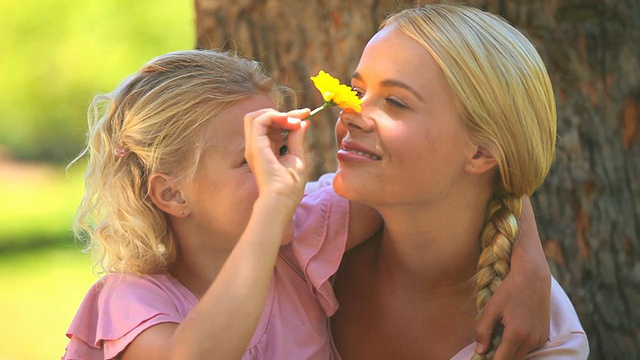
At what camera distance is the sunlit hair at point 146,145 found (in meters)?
2.48

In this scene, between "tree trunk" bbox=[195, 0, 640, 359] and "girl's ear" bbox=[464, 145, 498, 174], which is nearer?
"girl's ear" bbox=[464, 145, 498, 174]

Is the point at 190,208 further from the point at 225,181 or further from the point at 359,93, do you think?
the point at 359,93

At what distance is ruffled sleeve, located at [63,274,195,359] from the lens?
2307 mm

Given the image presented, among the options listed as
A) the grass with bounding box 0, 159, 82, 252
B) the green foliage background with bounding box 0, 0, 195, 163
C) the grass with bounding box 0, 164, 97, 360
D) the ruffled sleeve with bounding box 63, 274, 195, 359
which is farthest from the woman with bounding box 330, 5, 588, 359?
the green foliage background with bounding box 0, 0, 195, 163

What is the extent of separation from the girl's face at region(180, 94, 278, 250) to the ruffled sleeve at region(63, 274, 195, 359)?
0.23 m

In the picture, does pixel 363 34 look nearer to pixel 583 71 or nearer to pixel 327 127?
pixel 327 127

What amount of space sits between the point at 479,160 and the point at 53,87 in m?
7.78

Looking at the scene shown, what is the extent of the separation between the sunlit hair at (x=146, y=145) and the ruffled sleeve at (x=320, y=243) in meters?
0.38

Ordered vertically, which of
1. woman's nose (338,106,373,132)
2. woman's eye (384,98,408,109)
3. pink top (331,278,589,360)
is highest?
woman's eye (384,98,408,109)

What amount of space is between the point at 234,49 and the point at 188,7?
701cm

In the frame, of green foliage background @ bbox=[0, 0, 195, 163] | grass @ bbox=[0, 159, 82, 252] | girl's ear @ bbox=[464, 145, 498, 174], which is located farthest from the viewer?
green foliage background @ bbox=[0, 0, 195, 163]

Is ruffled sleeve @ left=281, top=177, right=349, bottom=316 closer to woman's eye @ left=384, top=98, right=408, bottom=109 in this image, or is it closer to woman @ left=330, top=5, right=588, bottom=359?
woman @ left=330, top=5, right=588, bottom=359

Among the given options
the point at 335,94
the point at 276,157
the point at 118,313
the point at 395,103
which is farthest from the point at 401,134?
the point at 118,313

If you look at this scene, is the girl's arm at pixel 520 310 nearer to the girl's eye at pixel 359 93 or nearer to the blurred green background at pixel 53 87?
the girl's eye at pixel 359 93
